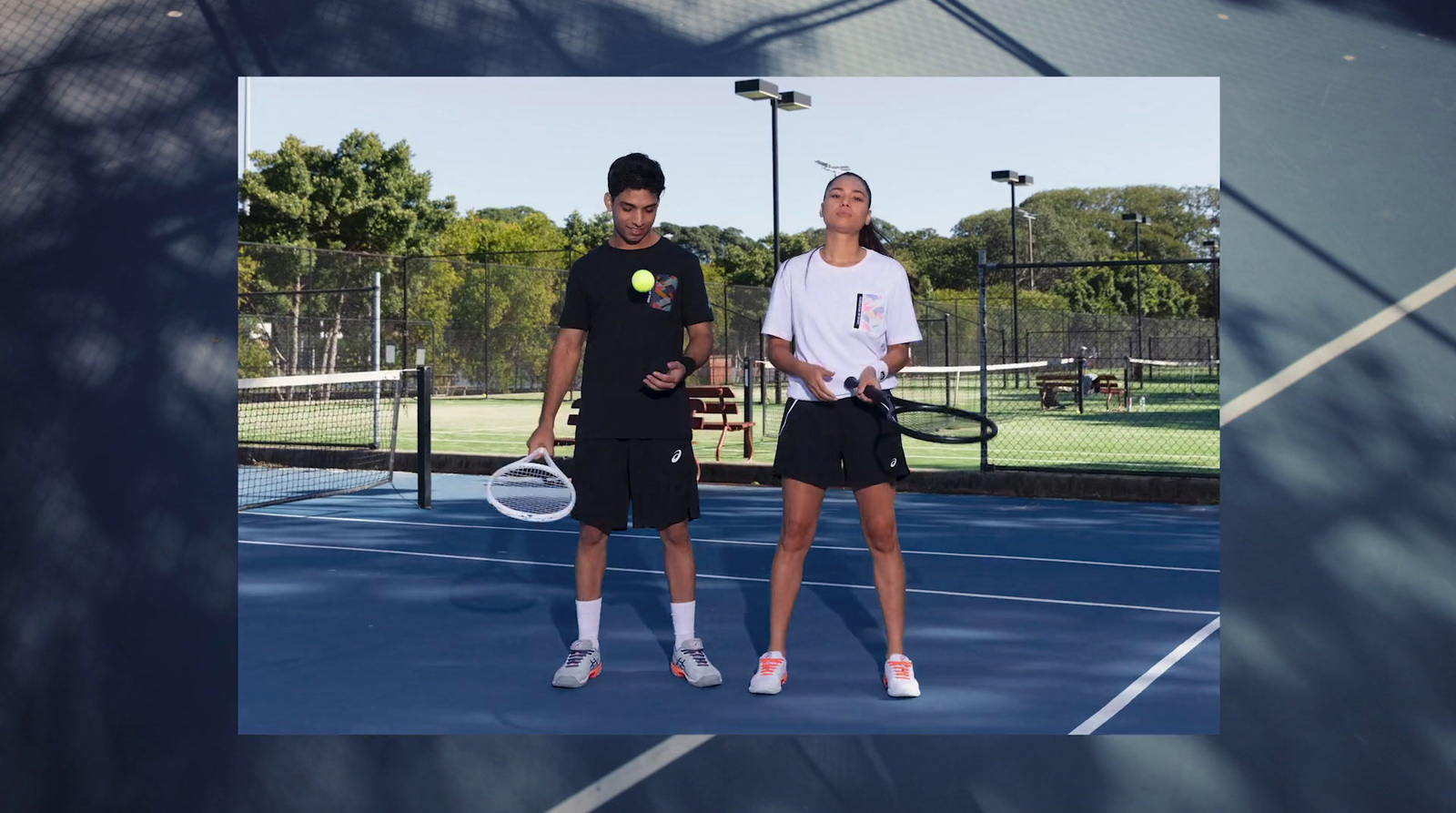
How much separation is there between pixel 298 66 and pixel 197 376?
2.34 ft

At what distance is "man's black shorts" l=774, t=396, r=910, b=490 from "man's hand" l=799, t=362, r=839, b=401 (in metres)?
0.13

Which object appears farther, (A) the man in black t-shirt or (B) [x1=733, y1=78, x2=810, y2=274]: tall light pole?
(B) [x1=733, y1=78, x2=810, y2=274]: tall light pole

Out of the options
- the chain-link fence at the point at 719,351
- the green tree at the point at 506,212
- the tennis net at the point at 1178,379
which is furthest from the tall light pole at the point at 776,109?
the green tree at the point at 506,212

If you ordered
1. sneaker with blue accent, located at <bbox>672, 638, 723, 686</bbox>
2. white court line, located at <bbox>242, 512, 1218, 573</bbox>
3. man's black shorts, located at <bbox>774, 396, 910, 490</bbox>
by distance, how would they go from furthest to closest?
white court line, located at <bbox>242, 512, 1218, 573</bbox> → sneaker with blue accent, located at <bbox>672, 638, 723, 686</bbox> → man's black shorts, located at <bbox>774, 396, 910, 490</bbox>

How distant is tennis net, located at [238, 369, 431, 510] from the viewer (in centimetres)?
955

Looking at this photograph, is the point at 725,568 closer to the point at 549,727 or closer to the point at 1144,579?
the point at 1144,579

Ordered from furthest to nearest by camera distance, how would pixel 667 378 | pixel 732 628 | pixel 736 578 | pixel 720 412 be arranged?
pixel 720 412 < pixel 736 578 < pixel 732 628 < pixel 667 378

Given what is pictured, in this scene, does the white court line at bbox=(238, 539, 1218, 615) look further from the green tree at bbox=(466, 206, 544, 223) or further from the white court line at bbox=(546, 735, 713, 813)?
the green tree at bbox=(466, 206, 544, 223)

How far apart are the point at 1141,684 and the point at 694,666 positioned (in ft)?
4.62

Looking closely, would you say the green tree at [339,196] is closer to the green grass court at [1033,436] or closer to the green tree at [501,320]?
the green tree at [501,320]

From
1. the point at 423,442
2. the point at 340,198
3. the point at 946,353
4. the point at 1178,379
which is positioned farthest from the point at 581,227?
the point at 423,442

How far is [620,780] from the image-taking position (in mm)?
3035

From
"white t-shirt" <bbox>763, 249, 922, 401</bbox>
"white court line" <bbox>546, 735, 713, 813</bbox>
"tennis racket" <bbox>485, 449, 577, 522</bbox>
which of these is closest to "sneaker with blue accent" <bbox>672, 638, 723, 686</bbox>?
"tennis racket" <bbox>485, 449, 577, 522</bbox>

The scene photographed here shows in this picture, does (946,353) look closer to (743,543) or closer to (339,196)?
(743,543)
